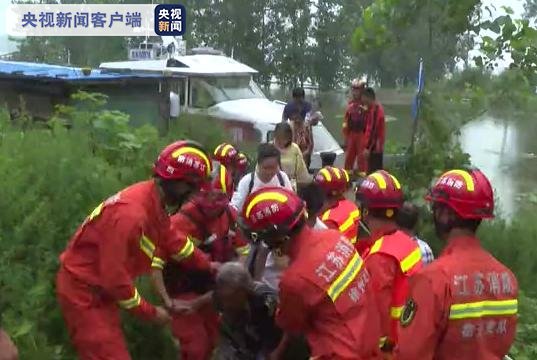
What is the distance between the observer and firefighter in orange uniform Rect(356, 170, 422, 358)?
4242 millimetres

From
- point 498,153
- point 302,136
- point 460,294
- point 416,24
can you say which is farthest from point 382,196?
point 498,153

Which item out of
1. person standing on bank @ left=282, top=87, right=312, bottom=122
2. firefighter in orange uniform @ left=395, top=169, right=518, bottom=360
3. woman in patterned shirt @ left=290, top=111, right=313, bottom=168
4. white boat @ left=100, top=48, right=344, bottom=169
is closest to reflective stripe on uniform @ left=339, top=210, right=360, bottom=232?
firefighter in orange uniform @ left=395, top=169, right=518, bottom=360

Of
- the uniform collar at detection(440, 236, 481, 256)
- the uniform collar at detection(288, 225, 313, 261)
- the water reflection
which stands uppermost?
the uniform collar at detection(440, 236, 481, 256)

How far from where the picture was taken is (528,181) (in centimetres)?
1914

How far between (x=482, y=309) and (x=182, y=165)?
5.41 ft

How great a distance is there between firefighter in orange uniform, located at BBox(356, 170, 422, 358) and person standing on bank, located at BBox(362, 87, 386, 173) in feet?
21.1

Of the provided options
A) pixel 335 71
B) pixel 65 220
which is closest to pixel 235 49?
pixel 335 71

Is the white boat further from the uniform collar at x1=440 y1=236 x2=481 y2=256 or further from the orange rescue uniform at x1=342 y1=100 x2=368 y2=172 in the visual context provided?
the uniform collar at x1=440 y1=236 x2=481 y2=256

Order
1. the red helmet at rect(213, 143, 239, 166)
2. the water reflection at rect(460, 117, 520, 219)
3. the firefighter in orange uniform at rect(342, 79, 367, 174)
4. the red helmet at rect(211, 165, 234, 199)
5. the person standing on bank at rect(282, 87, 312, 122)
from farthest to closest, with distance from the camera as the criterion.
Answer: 1. the water reflection at rect(460, 117, 520, 219)
2. the person standing on bank at rect(282, 87, 312, 122)
3. the firefighter in orange uniform at rect(342, 79, 367, 174)
4. the red helmet at rect(213, 143, 239, 166)
5. the red helmet at rect(211, 165, 234, 199)

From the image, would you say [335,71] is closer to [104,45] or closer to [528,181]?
[104,45]

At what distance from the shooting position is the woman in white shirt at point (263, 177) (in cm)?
699

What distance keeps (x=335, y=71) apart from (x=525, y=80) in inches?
970

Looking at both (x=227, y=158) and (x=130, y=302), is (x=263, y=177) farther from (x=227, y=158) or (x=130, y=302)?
(x=130, y=302)

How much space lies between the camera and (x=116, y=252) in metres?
4.19
